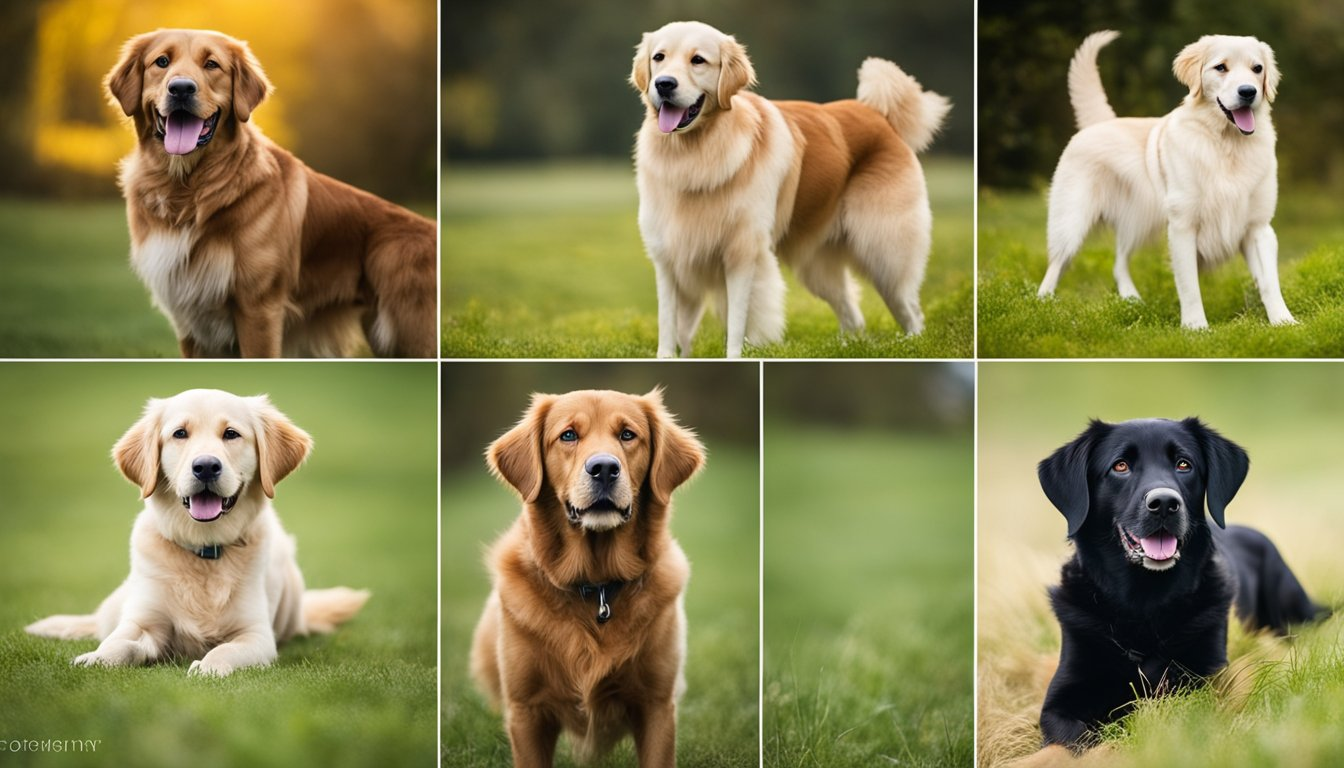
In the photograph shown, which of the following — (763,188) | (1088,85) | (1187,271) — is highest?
(1088,85)

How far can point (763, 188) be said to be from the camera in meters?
4.57

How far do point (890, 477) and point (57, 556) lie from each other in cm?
380

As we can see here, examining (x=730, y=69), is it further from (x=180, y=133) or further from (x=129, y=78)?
(x=129, y=78)

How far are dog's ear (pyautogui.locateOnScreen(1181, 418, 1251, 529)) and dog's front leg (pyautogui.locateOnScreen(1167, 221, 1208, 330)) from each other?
72cm

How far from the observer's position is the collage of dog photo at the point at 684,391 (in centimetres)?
411

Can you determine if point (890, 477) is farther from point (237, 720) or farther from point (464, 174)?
point (237, 720)

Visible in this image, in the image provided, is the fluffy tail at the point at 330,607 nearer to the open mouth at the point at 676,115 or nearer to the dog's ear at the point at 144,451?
the dog's ear at the point at 144,451

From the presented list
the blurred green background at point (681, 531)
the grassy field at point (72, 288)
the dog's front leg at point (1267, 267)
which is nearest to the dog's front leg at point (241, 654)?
the blurred green background at point (681, 531)

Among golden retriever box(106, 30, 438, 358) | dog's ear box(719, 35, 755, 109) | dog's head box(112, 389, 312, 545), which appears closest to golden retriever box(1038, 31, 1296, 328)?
dog's ear box(719, 35, 755, 109)

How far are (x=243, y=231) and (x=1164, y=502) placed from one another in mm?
3361

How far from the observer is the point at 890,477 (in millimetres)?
6000

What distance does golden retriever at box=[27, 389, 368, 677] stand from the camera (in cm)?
413

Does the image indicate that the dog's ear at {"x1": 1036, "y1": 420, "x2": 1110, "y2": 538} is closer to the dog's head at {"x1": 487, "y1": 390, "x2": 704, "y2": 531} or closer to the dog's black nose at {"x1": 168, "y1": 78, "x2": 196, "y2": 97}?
the dog's head at {"x1": 487, "y1": 390, "x2": 704, "y2": 531}

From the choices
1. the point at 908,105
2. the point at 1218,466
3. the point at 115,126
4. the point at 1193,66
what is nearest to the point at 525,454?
the point at 908,105
